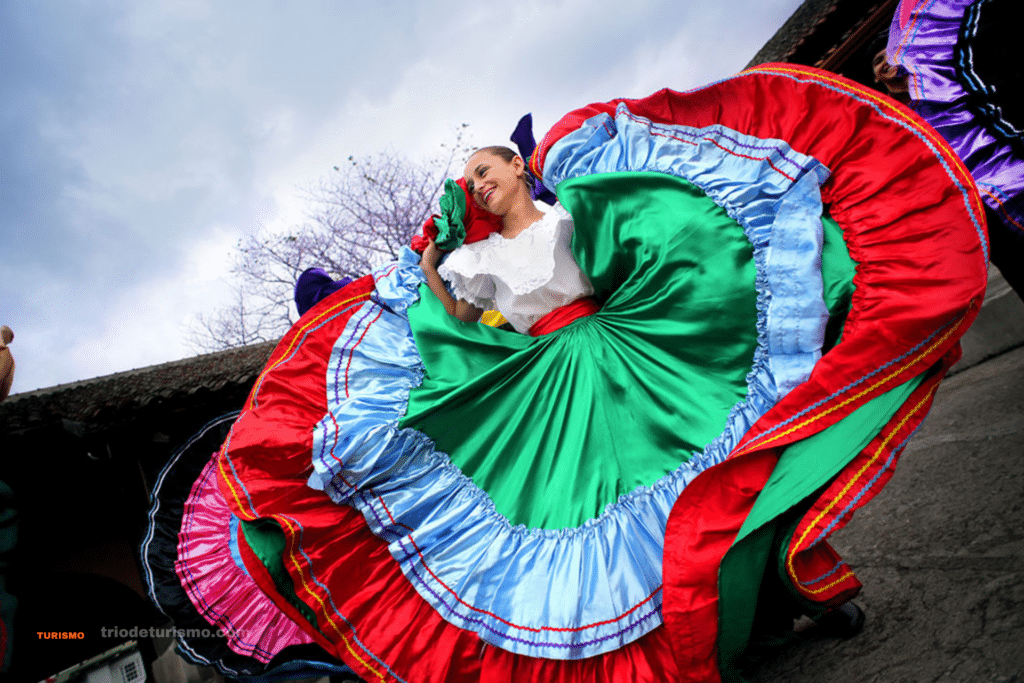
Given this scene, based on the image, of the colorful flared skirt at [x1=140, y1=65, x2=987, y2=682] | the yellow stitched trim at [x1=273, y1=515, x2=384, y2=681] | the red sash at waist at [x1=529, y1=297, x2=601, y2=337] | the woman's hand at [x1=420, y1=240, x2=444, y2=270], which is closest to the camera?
the colorful flared skirt at [x1=140, y1=65, x2=987, y2=682]

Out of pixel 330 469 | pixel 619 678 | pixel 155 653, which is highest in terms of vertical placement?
pixel 330 469

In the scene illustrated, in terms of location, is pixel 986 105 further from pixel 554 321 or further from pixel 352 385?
pixel 352 385

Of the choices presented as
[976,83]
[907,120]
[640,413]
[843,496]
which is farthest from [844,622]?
[976,83]

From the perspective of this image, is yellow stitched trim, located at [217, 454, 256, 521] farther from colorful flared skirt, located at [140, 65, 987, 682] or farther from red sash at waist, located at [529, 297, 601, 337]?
red sash at waist, located at [529, 297, 601, 337]

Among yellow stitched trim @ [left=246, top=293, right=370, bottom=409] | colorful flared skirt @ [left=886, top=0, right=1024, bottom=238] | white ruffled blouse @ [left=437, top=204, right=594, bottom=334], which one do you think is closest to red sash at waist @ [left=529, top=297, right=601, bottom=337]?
white ruffled blouse @ [left=437, top=204, right=594, bottom=334]

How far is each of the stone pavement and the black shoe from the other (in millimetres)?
23

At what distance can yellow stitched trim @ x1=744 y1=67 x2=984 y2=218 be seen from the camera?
1291 mm

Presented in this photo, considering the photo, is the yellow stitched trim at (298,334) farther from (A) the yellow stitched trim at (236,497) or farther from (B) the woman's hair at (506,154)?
(B) the woman's hair at (506,154)

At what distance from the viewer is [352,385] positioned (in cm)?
176

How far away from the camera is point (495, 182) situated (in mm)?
2035

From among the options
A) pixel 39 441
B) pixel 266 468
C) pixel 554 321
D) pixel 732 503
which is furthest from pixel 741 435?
pixel 39 441

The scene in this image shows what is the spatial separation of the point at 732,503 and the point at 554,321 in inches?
33.5

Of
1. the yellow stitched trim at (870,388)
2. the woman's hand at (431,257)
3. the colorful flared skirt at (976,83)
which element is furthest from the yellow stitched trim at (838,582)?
the woman's hand at (431,257)

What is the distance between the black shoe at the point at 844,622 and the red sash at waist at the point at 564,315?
113 centimetres
